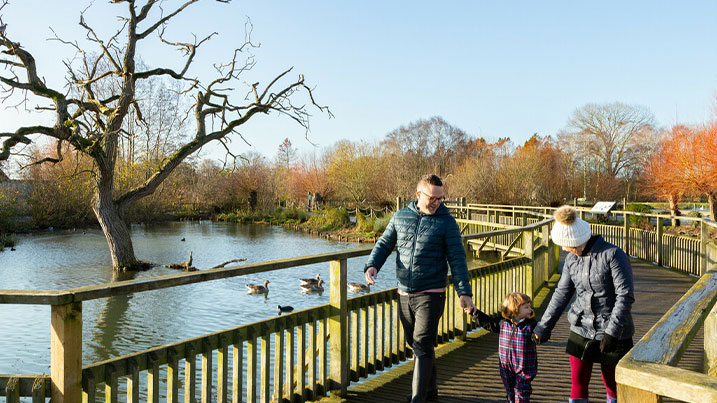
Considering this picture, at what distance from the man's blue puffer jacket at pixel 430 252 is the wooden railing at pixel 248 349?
633mm

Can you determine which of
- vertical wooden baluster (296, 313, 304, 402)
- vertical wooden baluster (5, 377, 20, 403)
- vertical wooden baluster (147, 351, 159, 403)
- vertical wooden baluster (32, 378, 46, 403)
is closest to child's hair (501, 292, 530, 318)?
vertical wooden baluster (296, 313, 304, 402)

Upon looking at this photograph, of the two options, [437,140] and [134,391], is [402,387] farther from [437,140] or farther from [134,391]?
[437,140]

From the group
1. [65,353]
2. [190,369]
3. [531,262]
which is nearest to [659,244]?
[531,262]

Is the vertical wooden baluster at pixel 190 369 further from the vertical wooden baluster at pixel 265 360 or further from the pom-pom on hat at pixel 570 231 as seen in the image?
the pom-pom on hat at pixel 570 231

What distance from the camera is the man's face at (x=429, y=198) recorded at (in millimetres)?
3848

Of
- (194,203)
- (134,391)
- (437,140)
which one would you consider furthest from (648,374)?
(437,140)

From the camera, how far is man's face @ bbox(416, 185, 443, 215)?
12.6ft

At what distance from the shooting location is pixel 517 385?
3975 mm

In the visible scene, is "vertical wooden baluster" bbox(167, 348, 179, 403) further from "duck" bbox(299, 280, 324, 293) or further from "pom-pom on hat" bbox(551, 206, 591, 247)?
"duck" bbox(299, 280, 324, 293)

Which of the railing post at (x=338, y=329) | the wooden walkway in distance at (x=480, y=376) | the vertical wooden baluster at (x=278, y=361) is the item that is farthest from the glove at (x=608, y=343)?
the vertical wooden baluster at (x=278, y=361)

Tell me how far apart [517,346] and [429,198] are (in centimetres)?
121

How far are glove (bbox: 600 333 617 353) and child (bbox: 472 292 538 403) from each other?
577 mm

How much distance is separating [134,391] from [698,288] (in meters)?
3.18

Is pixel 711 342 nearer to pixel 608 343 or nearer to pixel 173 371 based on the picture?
pixel 608 343
